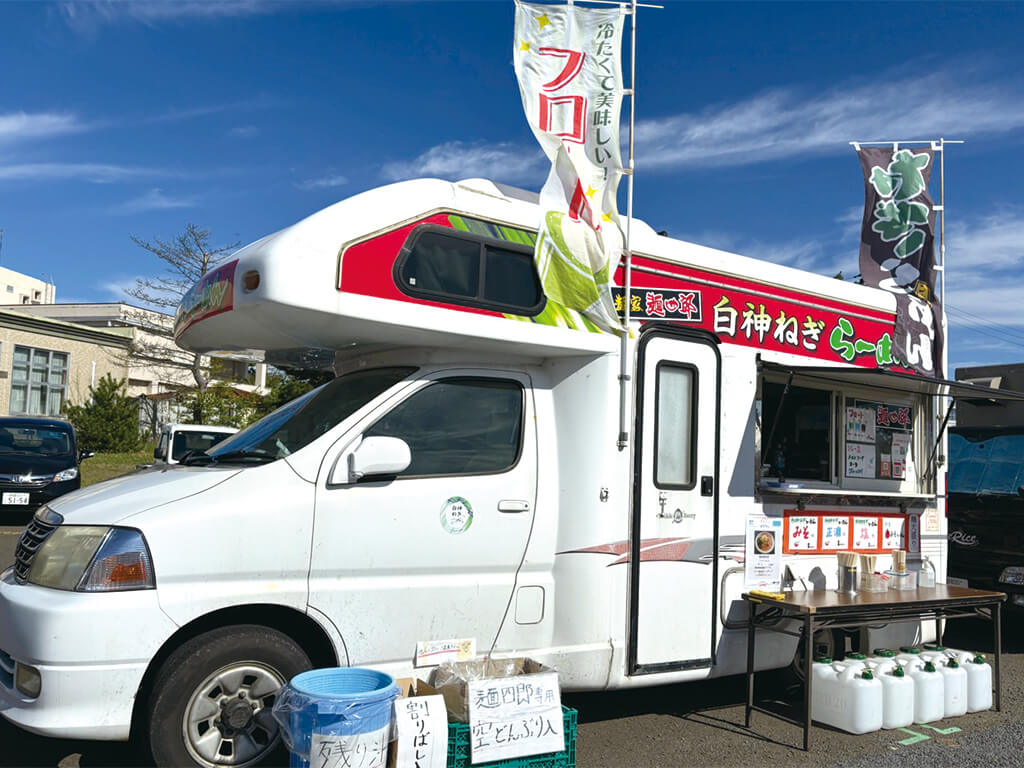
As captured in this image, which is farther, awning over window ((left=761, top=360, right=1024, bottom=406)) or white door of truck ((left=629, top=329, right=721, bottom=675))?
awning over window ((left=761, top=360, right=1024, bottom=406))

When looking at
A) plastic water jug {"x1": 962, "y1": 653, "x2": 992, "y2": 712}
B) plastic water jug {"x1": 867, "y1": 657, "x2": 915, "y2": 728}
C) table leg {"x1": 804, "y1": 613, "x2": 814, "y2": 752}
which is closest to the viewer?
table leg {"x1": 804, "y1": 613, "x2": 814, "y2": 752}

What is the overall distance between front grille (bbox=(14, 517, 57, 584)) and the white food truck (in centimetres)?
2

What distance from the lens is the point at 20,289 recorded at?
60188 millimetres

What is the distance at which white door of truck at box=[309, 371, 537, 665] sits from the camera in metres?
4.32

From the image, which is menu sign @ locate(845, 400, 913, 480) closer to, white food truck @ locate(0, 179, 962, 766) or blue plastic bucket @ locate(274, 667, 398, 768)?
white food truck @ locate(0, 179, 962, 766)

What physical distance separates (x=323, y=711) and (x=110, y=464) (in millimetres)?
20298

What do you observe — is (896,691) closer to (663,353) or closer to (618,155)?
(663,353)

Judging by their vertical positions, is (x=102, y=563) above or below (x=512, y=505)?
below

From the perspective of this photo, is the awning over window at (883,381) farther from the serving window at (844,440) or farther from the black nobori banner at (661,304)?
the black nobori banner at (661,304)

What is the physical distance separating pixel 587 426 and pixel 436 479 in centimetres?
101

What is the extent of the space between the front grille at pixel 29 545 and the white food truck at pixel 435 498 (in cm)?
2

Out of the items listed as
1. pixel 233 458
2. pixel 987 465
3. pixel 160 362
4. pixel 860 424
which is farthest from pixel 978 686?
pixel 160 362

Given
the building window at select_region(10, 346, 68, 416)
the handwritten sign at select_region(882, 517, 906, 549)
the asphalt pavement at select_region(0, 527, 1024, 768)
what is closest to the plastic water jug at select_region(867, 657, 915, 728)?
the asphalt pavement at select_region(0, 527, 1024, 768)

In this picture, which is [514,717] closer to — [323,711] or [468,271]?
[323,711]
